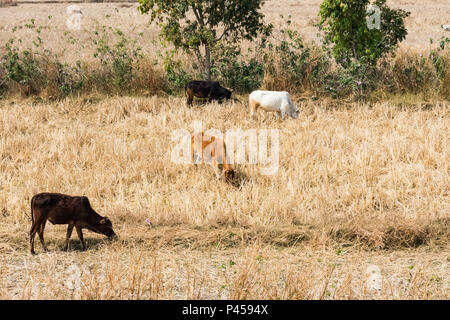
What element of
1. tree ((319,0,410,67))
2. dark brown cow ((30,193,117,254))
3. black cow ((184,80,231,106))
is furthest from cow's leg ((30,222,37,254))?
tree ((319,0,410,67))

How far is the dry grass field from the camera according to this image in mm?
5070

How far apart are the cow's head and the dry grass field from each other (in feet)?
0.34

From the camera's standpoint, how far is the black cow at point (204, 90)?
1205 cm

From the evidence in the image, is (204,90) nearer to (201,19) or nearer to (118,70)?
(201,19)

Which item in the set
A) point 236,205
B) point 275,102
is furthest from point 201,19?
point 236,205

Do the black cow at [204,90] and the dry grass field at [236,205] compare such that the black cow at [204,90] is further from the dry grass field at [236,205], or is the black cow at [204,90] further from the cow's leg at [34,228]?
the cow's leg at [34,228]

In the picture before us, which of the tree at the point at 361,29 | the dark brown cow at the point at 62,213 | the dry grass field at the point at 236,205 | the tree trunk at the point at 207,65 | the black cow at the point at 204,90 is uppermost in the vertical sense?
the tree at the point at 361,29

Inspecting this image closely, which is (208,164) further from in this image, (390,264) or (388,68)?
(388,68)

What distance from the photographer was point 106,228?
593 cm

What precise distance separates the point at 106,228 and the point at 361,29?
28.3 feet

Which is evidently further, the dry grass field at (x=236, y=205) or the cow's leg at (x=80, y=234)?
the cow's leg at (x=80, y=234)

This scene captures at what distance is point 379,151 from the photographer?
9.00m

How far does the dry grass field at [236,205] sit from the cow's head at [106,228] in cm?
10

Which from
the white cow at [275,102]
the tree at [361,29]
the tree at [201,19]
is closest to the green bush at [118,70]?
the tree at [201,19]
